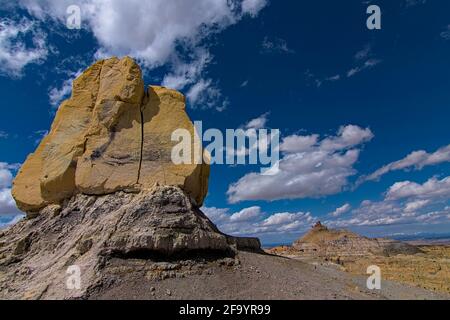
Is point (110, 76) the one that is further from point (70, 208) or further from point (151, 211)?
point (151, 211)

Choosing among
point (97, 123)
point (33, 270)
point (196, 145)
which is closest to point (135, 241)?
point (33, 270)

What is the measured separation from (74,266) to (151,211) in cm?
410

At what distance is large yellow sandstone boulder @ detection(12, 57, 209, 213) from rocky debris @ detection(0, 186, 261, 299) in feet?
3.21

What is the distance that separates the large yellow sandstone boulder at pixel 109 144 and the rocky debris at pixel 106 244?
3.21ft

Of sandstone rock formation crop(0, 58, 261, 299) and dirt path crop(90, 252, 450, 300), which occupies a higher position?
sandstone rock formation crop(0, 58, 261, 299)

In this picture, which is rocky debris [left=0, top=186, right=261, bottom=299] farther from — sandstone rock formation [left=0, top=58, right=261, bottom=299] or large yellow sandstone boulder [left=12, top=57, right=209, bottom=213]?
large yellow sandstone boulder [left=12, top=57, right=209, bottom=213]

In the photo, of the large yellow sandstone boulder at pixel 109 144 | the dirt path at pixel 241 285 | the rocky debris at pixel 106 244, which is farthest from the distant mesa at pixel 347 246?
the rocky debris at pixel 106 244

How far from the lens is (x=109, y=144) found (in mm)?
20609

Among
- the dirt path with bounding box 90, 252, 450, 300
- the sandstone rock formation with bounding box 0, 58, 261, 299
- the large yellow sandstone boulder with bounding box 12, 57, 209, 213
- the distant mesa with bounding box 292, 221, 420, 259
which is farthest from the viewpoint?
the distant mesa with bounding box 292, 221, 420, 259

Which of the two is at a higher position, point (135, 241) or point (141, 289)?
point (135, 241)

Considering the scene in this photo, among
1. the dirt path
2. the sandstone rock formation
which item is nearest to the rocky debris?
the sandstone rock formation

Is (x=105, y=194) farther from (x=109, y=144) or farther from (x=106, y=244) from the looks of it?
(x=106, y=244)

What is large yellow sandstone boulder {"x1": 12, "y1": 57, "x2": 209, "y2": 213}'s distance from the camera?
20031mm
